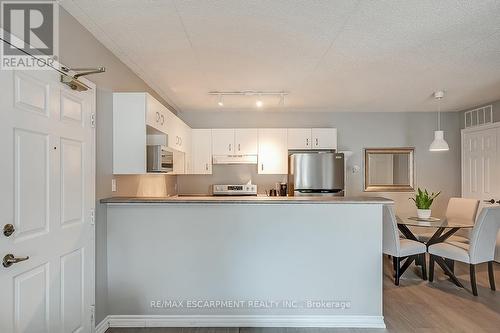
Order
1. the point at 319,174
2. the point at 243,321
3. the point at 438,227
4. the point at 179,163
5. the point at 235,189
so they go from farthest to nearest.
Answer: the point at 235,189 → the point at 319,174 → the point at 179,163 → the point at 438,227 → the point at 243,321

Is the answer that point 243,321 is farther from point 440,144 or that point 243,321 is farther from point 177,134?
point 440,144

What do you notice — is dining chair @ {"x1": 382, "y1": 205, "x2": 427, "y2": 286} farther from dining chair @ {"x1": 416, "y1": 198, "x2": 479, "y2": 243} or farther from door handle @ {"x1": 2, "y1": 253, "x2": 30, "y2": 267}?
door handle @ {"x1": 2, "y1": 253, "x2": 30, "y2": 267}

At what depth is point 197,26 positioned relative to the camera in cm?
214

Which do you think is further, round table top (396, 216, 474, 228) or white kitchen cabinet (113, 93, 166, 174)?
round table top (396, 216, 474, 228)

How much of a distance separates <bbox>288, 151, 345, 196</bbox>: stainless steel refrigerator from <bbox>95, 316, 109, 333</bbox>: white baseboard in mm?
2934

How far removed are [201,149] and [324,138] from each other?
204cm

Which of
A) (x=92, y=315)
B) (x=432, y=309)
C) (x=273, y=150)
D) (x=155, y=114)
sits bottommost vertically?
→ (x=432, y=309)

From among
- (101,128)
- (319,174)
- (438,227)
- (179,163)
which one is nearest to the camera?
(101,128)

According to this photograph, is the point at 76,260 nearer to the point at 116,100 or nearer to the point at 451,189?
the point at 116,100

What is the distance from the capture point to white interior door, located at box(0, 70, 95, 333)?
5.07 ft

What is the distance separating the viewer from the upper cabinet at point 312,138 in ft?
16.0

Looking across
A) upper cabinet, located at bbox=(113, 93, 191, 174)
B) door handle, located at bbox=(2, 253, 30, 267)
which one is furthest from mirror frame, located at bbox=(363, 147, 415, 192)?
door handle, located at bbox=(2, 253, 30, 267)

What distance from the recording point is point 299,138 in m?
4.90

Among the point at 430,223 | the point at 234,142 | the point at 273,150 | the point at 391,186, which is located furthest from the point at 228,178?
the point at 430,223
